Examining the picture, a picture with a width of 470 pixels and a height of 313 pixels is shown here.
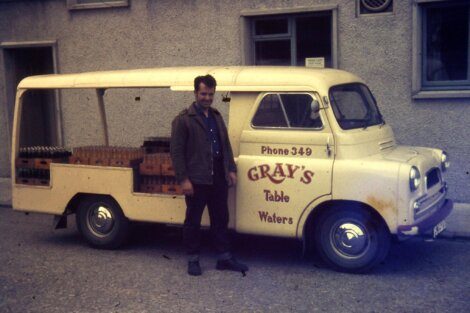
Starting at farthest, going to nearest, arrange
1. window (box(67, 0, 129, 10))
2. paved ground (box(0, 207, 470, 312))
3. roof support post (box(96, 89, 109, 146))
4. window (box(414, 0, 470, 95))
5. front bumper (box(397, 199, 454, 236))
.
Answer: window (box(67, 0, 129, 10))
window (box(414, 0, 470, 95))
roof support post (box(96, 89, 109, 146))
front bumper (box(397, 199, 454, 236))
paved ground (box(0, 207, 470, 312))

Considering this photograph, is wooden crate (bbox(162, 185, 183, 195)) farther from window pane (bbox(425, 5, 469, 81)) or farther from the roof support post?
window pane (bbox(425, 5, 469, 81))

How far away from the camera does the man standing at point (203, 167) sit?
6.20 metres

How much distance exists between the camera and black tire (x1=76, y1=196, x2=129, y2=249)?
7.28m

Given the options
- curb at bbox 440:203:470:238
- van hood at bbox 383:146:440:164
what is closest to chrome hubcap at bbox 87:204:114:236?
van hood at bbox 383:146:440:164

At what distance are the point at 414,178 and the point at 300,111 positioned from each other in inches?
51.3

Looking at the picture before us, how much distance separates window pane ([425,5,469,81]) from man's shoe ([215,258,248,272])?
15.6 feet

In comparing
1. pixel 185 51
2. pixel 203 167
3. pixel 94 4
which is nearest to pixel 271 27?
pixel 185 51

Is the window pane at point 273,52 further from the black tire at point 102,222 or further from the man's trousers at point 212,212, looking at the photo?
the man's trousers at point 212,212

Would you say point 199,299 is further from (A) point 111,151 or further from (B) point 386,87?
(B) point 386,87

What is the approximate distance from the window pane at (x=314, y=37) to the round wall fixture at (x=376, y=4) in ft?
A: 2.21

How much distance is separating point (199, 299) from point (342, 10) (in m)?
5.72

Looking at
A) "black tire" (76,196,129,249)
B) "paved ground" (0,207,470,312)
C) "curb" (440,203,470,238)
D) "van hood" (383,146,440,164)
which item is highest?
"van hood" (383,146,440,164)

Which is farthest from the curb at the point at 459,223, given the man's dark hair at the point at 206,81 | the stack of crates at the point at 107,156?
the stack of crates at the point at 107,156

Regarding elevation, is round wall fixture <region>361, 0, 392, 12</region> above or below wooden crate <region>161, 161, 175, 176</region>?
above
